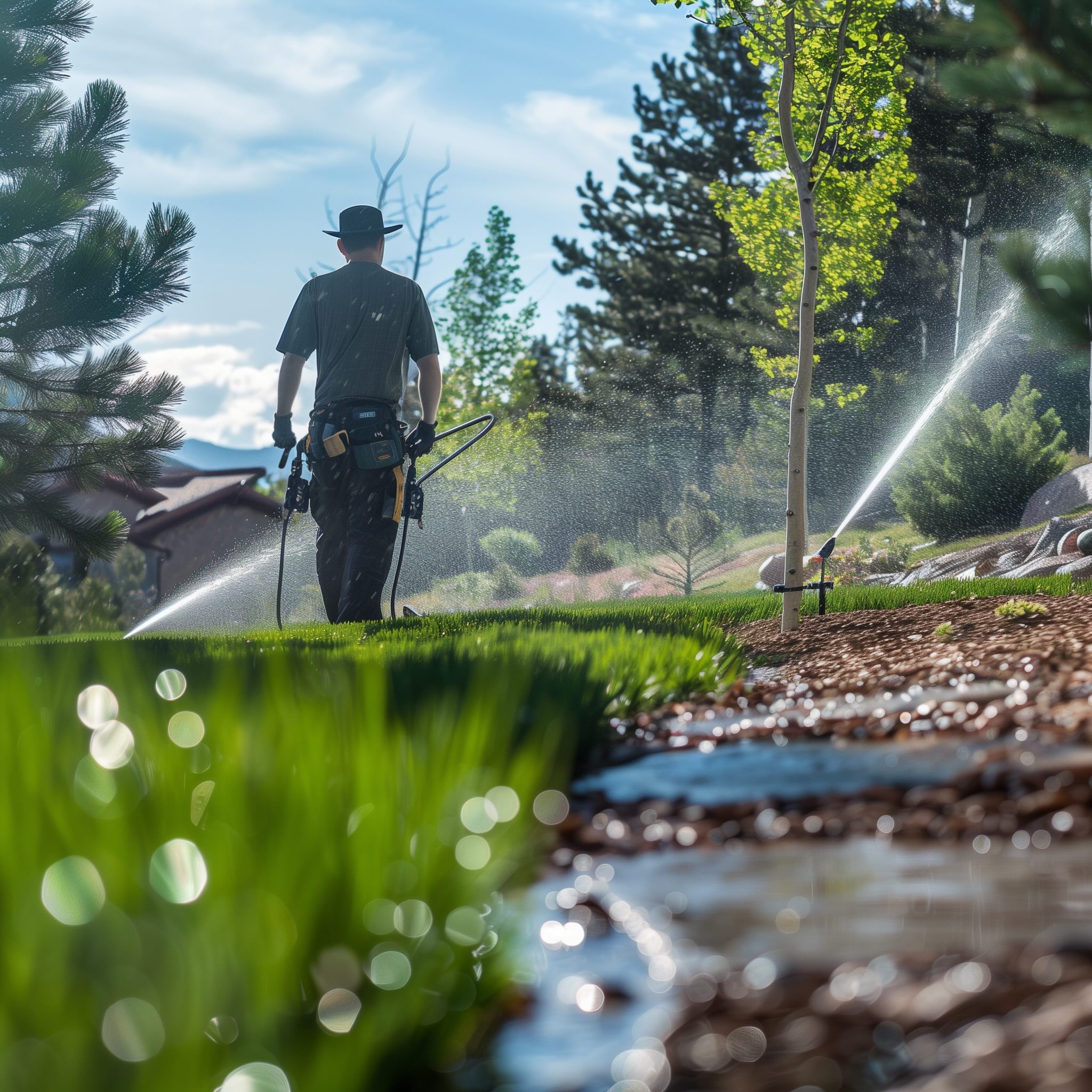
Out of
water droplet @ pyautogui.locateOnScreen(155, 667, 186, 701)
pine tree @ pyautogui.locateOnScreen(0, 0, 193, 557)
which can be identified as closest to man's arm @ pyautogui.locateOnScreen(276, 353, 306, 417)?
pine tree @ pyautogui.locateOnScreen(0, 0, 193, 557)

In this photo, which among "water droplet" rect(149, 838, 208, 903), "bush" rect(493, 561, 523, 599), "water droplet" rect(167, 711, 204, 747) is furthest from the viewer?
"bush" rect(493, 561, 523, 599)

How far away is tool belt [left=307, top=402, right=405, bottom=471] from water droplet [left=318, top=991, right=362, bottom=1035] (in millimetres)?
5536

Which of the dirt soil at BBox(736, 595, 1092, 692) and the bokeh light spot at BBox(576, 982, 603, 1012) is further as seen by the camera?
the dirt soil at BBox(736, 595, 1092, 692)

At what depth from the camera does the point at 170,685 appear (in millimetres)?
3184

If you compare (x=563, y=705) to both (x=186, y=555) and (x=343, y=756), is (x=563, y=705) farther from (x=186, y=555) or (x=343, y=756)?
(x=186, y=555)

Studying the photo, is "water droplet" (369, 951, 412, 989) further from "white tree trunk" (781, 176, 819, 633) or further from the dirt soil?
"white tree trunk" (781, 176, 819, 633)

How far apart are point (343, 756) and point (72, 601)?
16853 millimetres

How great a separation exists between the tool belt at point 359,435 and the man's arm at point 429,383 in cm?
37

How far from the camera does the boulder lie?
1594cm

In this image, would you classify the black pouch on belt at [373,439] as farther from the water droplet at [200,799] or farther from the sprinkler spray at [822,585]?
the water droplet at [200,799]

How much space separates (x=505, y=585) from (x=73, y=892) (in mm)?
23097

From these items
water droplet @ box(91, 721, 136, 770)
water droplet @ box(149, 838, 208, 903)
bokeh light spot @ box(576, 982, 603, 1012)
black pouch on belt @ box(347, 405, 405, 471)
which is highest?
black pouch on belt @ box(347, 405, 405, 471)

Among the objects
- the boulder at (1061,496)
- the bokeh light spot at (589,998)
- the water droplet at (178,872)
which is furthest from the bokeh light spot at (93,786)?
the boulder at (1061,496)

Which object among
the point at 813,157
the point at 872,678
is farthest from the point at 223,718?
the point at 813,157
